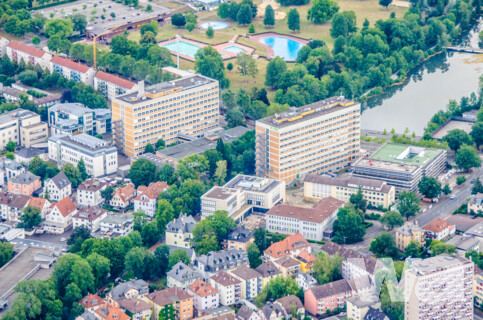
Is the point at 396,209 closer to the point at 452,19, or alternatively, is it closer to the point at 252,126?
the point at 252,126

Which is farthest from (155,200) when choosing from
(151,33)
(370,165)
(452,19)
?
(452,19)

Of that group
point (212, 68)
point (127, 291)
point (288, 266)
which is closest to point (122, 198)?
point (127, 291)

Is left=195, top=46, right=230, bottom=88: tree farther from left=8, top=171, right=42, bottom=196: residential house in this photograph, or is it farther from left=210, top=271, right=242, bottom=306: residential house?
left=210, top=271, right=242, bottom=306: residential house

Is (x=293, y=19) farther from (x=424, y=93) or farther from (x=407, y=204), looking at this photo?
(x=407, y=204)

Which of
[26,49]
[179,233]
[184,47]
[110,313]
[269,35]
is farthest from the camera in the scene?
[269,35]

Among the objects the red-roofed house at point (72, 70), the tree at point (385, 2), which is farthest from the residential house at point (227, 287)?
the tree at point (385, 2)

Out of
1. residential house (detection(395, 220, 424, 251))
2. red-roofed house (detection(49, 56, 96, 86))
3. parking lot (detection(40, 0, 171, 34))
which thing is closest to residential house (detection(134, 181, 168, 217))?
residential house (detection(395, 220, 424, 251))

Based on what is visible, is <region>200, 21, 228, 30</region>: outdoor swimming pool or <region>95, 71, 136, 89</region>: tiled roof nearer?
<region>95, 71, 136, 89</region>: tiled roof
